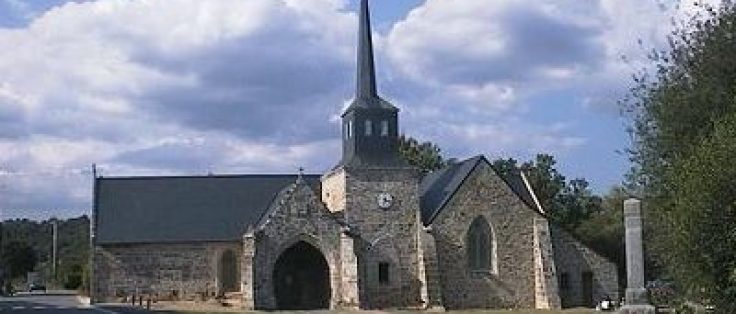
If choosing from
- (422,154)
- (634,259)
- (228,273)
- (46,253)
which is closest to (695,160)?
(634,259)

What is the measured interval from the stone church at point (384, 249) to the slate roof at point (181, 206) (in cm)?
169

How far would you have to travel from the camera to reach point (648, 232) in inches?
1314

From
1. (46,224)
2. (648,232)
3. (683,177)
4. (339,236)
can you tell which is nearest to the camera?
(683,177)

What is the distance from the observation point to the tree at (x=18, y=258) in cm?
10706

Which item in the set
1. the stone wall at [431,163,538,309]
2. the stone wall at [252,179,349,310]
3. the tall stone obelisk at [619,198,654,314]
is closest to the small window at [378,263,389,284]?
the stone wall at [252,179,349,310]

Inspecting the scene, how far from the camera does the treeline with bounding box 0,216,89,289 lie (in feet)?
319

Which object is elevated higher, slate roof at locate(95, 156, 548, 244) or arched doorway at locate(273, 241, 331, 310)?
slate roof at locate(95, 156, 548, 244)

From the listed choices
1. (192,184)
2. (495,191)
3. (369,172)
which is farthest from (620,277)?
(192,184)

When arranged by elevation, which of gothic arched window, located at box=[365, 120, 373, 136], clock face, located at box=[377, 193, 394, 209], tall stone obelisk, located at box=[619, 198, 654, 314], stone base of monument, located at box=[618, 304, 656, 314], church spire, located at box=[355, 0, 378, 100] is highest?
church spire, located at box=[355, 0, 378, 100]

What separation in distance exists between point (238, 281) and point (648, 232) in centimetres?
3122

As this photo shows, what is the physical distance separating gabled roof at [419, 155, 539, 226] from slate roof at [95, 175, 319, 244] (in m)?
8.36

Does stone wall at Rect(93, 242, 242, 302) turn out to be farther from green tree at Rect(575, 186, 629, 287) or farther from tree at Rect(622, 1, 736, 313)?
tree at Rect(622, 1, 736, 313)

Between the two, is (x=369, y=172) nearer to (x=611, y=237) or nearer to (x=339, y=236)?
(x=339, y=236)

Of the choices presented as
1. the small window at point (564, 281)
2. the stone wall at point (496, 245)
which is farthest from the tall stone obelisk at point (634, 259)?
the small window at point (564, 281)
